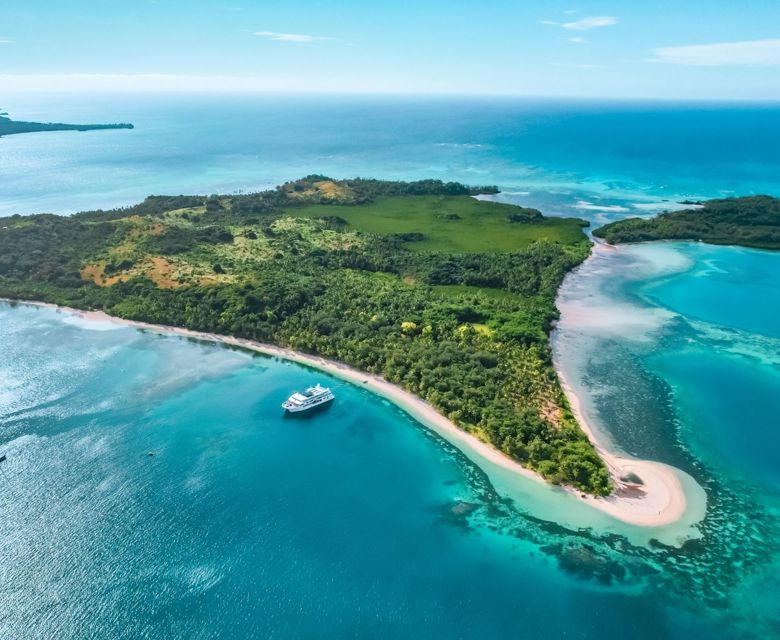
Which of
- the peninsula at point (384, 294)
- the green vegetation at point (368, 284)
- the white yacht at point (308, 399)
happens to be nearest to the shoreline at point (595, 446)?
the peninsula at point (384, 294)

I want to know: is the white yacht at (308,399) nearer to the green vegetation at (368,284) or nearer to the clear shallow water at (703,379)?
the green vegetation at (368,284)

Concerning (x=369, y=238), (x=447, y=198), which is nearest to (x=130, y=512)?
(x=369, y=238)

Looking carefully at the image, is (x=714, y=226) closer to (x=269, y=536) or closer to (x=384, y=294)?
(x=384, y=294)

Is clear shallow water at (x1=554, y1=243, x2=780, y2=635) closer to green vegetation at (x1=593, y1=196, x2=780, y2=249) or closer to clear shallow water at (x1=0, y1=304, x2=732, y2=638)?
clear shallow water at (x1=0, y1=304, x2=732, y2=638)

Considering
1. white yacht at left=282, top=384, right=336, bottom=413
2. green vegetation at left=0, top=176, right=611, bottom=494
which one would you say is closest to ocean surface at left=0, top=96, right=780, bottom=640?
white yacht at left=282, top=384, right=336, bottom=413

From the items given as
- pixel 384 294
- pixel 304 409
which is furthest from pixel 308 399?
pixel 384 294
